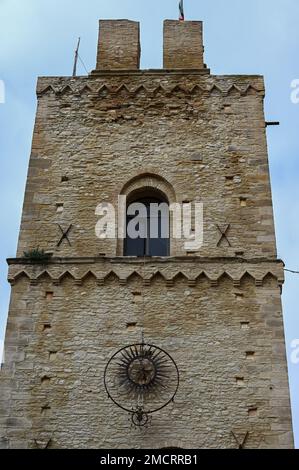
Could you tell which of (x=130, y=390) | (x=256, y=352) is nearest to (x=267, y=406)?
(x=256, y=352)

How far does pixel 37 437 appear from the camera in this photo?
39.1 feet

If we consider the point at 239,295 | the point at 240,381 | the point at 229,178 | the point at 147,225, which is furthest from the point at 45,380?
the point at 229,178

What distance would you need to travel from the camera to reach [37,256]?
1384cm

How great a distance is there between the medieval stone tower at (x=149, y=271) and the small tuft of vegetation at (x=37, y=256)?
30 millimetres

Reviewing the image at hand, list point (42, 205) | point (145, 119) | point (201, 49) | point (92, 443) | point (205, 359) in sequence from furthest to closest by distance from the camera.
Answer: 1. point (201, 49)
2. point (145, 119)
3. point (42, 205)
4. point (205, 359)
5. point (92, 443)

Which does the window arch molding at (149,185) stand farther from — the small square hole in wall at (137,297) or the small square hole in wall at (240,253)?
the small square hole in wall at (137,297)

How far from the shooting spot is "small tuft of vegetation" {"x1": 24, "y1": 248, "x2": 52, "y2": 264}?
13781 mm

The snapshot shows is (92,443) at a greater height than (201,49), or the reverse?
(201,49)

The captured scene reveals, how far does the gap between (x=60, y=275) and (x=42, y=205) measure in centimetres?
171

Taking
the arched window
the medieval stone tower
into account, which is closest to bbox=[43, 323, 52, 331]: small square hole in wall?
the medieval stone tower

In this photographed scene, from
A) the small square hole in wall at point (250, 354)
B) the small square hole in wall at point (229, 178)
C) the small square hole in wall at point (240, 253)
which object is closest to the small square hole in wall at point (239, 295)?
the small square hole in wall at point (240, 253)

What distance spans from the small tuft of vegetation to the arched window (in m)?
1.43
